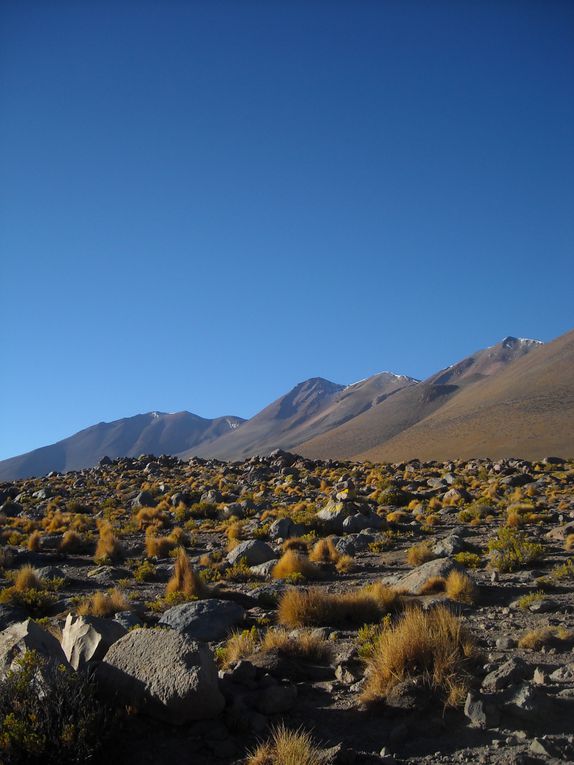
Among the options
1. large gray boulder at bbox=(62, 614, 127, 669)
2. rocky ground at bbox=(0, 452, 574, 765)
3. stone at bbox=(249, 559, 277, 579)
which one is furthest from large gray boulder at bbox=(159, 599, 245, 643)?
stone at bbox=(249, 559, 277, 579)

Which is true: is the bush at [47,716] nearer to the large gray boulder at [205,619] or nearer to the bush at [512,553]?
the large gray boulder at [205,619]

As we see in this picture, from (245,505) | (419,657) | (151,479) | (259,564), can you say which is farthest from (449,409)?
(419,657)

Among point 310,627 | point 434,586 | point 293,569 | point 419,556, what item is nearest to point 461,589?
point 434,586

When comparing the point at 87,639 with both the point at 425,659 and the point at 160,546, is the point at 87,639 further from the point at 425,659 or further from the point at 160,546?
the point at 160,546

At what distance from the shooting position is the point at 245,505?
2653 centimetres

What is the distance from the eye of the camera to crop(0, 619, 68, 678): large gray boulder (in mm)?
6312

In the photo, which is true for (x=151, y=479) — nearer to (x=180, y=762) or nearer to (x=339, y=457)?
(x=180, y=762)

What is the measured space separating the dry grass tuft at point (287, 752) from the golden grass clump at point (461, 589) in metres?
5.68

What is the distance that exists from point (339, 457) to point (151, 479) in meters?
68.2

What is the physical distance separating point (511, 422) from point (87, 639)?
79.5 m

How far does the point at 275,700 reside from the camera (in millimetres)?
6645

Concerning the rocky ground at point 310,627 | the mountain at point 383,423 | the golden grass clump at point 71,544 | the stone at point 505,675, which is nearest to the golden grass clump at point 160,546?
the rocky ground at point 310,627

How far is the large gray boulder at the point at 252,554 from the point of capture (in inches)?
610

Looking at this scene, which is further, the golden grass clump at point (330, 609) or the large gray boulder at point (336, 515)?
the large gray boulder at point (336, 515)
